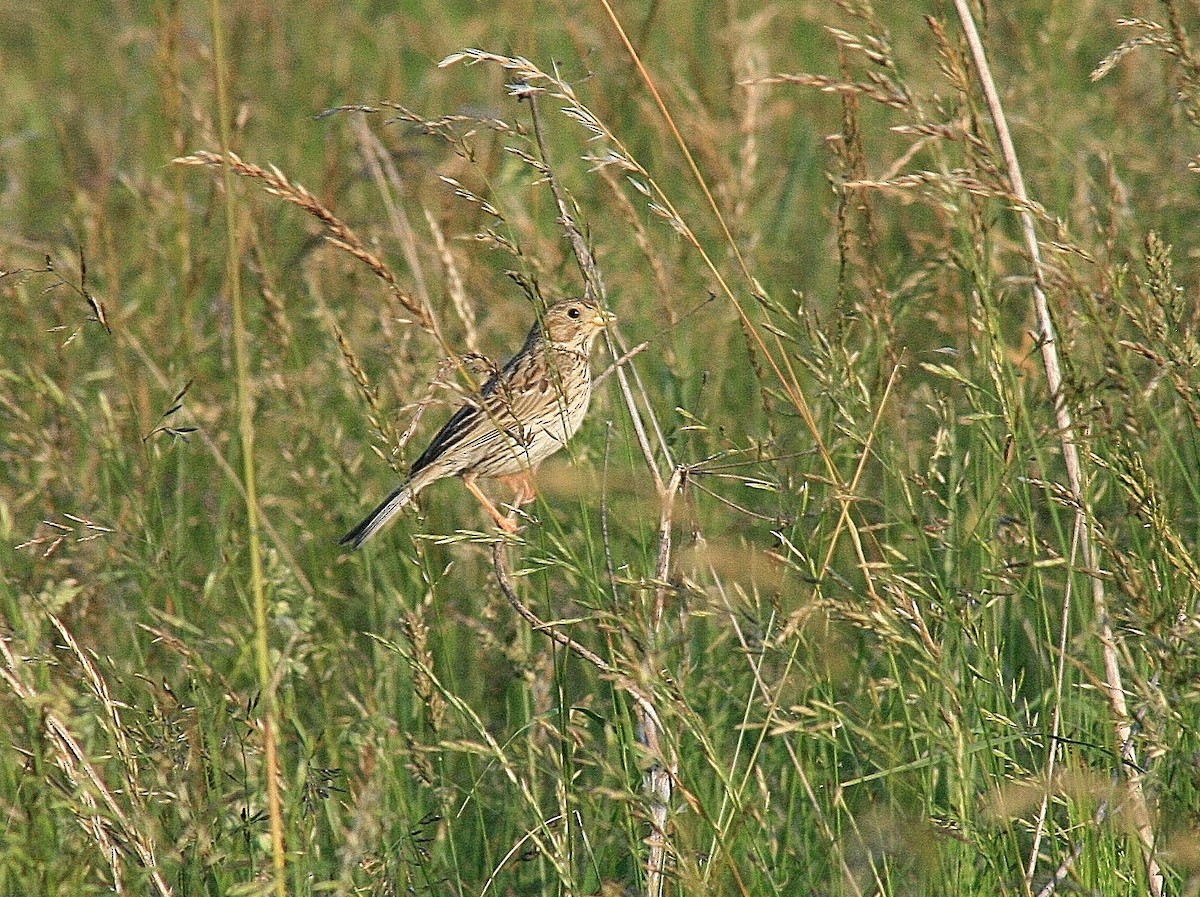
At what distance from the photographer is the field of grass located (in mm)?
2471

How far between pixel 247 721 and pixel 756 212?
12.7 feet

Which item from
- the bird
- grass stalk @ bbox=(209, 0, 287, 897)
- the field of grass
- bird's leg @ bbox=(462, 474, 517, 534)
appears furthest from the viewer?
the bird

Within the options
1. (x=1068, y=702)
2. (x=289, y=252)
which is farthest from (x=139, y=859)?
(x=289, y=252)

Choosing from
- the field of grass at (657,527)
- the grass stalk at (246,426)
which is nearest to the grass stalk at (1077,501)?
the field of grass at (657,527)

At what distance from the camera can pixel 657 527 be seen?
139 inches

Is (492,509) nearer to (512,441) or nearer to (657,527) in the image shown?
(512,441)

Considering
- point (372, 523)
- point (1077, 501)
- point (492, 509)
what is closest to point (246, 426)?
point (1077, 501)

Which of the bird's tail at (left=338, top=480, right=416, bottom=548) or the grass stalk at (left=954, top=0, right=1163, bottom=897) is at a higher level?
the grass stalk at (left=954, top=0, right=1163, bottom=897)

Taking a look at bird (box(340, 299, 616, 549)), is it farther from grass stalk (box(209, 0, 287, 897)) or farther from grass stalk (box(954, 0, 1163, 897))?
grass stalk (box(209, 0, 287, 897))

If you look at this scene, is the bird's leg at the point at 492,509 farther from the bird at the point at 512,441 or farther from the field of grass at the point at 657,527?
the field of grass at the point at 657,527

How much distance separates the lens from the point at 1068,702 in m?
2.89

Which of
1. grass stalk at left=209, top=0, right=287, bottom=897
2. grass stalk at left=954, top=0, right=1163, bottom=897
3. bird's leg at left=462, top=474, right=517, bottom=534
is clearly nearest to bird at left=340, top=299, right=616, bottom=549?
bird's leg at left=462, top=474, right=517, bottom=534

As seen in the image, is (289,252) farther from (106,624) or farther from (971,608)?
(971,608)

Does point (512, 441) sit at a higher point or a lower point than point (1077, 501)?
lower
